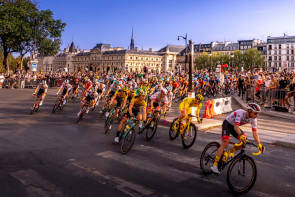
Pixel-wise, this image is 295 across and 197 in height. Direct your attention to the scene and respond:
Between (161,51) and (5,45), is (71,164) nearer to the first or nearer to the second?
(5,45)

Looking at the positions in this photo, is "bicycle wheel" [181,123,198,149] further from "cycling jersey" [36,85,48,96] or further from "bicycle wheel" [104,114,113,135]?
"cycling jersey" [36,85,48,96]

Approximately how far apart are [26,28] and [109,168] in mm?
41772

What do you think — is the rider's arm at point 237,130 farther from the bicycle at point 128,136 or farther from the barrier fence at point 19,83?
the barrier fence at point 19,83

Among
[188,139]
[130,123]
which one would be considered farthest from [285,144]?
[130,123]

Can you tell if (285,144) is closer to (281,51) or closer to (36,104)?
(36,104)

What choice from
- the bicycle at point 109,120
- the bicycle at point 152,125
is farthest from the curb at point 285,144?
the bicycle at point 109,120

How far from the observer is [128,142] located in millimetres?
8203

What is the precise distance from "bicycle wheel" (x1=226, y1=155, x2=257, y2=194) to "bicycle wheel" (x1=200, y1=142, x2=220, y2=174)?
0.75 metres

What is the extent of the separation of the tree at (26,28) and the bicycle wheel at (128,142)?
109 ft

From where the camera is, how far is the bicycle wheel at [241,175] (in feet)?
18.1

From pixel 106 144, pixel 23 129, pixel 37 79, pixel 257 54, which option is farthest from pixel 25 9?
pixel 257 54

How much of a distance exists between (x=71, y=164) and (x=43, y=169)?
0.68m

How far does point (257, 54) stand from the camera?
117 m

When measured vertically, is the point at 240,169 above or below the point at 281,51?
below
